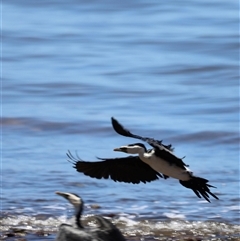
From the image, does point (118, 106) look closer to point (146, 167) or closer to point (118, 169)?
point (146, 167)

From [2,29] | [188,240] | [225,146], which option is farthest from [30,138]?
[2,29]

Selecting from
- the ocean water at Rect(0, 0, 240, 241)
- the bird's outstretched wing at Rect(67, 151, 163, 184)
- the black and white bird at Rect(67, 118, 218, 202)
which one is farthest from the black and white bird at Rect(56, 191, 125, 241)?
the ocean water at Rect(0, 0, 240, 241)

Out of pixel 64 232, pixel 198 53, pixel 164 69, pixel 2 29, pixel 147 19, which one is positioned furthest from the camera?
Answer: pixel 147 19

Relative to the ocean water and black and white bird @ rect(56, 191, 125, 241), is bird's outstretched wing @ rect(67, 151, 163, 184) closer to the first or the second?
the ocean water

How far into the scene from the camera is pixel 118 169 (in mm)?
7578

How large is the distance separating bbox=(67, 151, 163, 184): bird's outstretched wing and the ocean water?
52 centimetres

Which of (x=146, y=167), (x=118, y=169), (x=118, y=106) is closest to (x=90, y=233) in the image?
(x=118, y=169)

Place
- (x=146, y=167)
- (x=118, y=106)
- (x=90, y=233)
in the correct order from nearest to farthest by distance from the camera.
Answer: (x=90, y=233) < (x=146, y=167) < (x=118, y=106)

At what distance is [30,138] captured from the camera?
1129cm

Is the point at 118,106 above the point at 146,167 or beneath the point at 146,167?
beneath

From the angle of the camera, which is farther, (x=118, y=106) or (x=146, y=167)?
(x=118, y=106)

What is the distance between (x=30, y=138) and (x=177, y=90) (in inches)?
125

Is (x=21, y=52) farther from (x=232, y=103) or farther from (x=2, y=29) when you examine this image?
(x=232, y=103)

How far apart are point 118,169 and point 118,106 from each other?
5332mm
